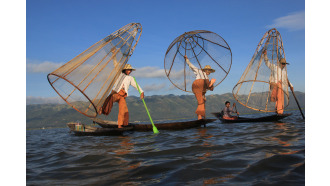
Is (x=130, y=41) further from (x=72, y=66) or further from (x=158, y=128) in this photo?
(x=158, y=128)

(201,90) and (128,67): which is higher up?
(128,67)

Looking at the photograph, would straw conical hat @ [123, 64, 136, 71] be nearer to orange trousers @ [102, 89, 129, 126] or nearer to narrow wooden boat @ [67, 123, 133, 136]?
orange trousers @ [102, 89, 129, 126]

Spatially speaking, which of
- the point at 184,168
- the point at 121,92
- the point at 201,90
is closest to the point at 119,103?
the point at 121,92

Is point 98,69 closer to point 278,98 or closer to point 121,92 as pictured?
point 121,92

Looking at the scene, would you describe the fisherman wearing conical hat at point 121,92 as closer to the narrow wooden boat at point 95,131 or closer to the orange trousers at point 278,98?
the narrow wooden boat at point 95,131

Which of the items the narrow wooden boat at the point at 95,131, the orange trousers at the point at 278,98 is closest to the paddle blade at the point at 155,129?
the narrow wooden boat at the point at 95,131

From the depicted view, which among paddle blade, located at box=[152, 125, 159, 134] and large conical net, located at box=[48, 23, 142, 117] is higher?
large conical net, located at box=[48, 23, 142, 117]

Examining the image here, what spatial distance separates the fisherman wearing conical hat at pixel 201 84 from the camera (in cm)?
1163

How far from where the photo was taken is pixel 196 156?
4688 mm

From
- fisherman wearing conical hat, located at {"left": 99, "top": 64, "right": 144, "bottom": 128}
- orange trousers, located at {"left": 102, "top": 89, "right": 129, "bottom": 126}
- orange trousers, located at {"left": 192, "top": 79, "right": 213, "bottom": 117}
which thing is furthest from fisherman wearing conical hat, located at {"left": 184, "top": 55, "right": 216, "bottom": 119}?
orange trousers, located at {"left": 102, "top": 89, "right": 129, "bottom": 126}

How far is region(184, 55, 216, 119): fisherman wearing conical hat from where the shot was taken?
11.6 meters

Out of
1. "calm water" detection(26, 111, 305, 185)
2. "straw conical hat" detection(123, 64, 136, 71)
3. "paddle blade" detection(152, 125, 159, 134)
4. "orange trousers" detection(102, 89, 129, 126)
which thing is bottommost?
"paddle blade" detection(152, 125, 159, 134)

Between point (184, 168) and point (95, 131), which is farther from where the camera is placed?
point (95, 131)

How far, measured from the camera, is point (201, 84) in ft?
38.6
